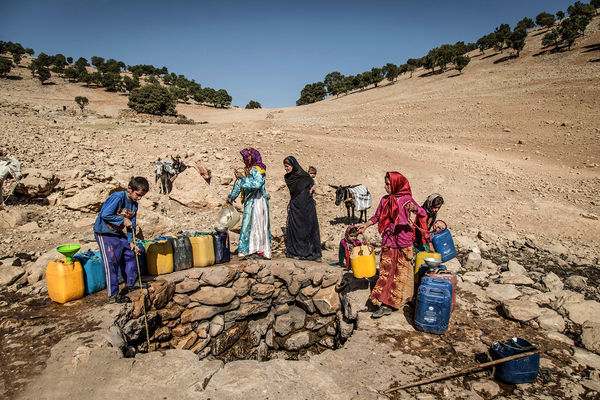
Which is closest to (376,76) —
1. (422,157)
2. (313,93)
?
(313,93)

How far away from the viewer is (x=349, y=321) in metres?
4.67

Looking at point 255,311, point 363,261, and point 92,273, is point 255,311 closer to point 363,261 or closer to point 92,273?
point 363,261

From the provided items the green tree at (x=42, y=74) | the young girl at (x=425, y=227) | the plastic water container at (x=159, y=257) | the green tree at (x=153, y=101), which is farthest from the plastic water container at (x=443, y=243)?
the green tree at (x=42, y=74)

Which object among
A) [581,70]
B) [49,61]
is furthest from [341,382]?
[49,61]

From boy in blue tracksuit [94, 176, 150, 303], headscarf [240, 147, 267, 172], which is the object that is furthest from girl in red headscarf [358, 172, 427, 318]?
boy in blue tracksuit [94, 176, 150, 303]

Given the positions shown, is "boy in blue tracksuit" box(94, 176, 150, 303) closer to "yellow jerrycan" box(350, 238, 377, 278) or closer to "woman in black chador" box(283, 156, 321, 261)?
"woman in black chador" box(283, 156, 321, 261)

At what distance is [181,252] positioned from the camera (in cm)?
466

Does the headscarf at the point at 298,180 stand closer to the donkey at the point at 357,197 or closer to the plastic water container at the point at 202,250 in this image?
the plastic water container at the point at 202,250

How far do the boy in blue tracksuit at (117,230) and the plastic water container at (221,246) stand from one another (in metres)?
1.27

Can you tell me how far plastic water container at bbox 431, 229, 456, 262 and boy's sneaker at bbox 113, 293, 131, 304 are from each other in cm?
416

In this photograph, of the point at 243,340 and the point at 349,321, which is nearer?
the point at 349,321

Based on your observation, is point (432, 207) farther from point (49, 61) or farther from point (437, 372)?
point (49, 61)

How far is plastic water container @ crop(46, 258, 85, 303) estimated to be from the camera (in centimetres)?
354

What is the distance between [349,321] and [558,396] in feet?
8.03
